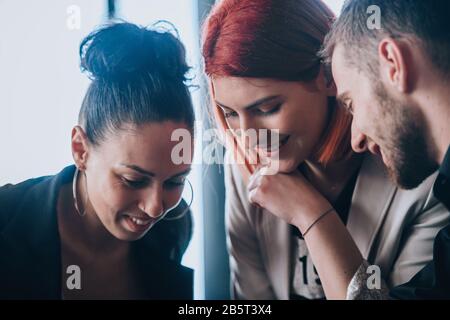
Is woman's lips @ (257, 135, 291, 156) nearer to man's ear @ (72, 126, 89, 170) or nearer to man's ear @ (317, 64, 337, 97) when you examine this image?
man's ear @ (317, 64, 337, 97)

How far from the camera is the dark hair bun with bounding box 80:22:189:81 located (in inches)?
61.6

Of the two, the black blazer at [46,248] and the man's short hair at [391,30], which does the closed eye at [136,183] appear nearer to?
the black blazer at [46,248]

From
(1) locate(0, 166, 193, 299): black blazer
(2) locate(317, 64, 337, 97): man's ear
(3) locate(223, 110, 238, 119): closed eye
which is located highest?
(2) locate(317, 64, 337, 97): man's ear

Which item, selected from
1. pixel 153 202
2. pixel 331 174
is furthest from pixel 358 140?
pixel 153 202

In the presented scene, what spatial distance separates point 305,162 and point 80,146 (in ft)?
1.88

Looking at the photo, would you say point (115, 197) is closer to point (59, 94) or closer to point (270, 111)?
point (59, 94)

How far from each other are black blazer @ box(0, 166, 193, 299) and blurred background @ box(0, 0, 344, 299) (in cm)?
3

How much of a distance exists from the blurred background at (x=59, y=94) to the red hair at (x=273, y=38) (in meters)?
0.10

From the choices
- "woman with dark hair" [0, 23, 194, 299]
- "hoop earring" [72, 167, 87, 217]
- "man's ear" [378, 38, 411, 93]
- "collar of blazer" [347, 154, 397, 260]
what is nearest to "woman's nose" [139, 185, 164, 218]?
"woman with dark hair" [0, 23, 194, 299]

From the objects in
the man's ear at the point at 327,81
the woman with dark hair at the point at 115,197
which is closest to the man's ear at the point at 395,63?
the man's ear at the point at 327,81

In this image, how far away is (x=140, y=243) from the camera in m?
1.64

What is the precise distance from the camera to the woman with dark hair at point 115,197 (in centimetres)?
156

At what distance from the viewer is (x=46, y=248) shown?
5.27 feet
